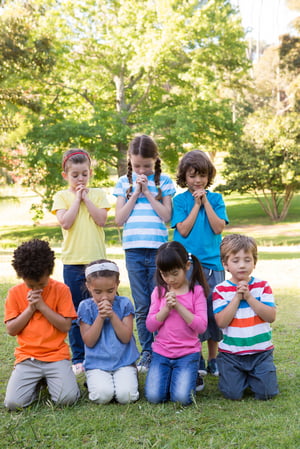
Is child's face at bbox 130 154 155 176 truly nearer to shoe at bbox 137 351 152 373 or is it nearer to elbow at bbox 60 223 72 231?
elbow at bbox 60 223 72 231

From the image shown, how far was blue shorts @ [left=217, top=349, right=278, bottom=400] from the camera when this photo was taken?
3.38 m

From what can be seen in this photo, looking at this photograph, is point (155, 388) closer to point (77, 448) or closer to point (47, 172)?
point (77, 448)

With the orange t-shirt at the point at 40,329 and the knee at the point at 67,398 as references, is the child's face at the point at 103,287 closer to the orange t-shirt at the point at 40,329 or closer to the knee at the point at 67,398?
the orange t-shirt at the point at 40,329

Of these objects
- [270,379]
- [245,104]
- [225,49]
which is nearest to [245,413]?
[270,379]

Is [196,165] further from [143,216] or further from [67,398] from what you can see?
[67,398]

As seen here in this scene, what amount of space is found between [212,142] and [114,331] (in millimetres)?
21743

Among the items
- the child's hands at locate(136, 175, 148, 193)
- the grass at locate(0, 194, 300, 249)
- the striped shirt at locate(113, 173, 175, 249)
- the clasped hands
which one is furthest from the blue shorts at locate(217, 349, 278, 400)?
the grass at locate(0, 194, 300, 249)

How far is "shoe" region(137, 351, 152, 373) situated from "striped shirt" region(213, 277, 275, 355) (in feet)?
2.54

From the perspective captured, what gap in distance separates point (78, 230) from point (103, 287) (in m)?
0.76

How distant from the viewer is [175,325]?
3.55 meters

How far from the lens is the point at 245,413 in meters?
3.11

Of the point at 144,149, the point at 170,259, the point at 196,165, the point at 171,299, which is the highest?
the point at 144,149

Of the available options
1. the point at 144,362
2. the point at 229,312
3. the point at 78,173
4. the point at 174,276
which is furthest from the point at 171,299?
the point at 78,173

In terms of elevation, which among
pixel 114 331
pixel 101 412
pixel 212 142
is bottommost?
pixel 101 412
